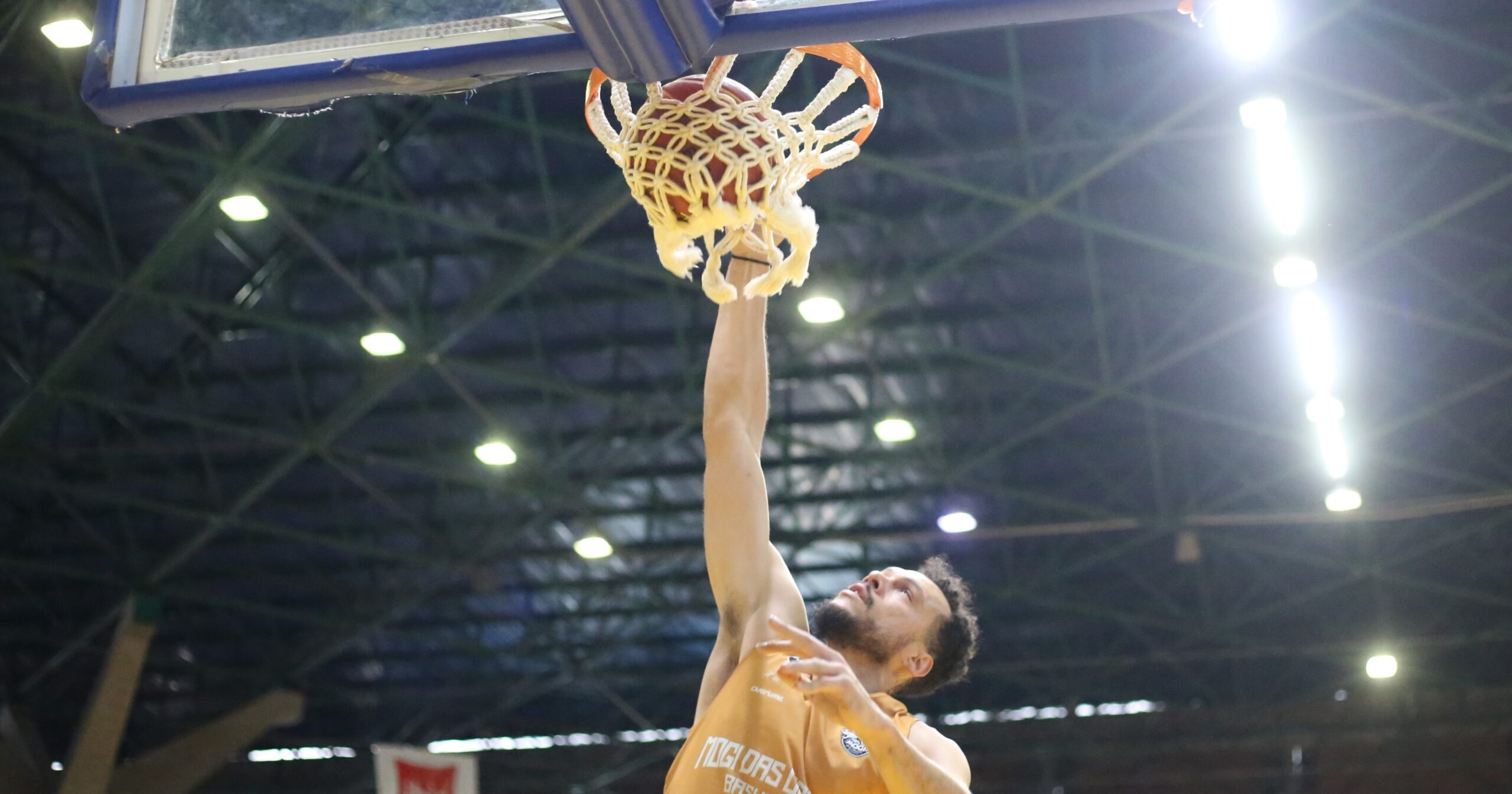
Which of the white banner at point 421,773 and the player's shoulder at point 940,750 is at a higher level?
the white banner at point 421,773

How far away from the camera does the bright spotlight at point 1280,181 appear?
11719 mm

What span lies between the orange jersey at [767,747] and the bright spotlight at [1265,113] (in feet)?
28.7

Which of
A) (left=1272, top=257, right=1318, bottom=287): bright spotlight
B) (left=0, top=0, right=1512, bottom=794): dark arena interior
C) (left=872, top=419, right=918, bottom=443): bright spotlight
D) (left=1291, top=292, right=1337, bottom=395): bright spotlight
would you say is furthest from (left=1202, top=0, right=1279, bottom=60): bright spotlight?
(left=872, top=419, right=918, bottom=443): bright spotlight

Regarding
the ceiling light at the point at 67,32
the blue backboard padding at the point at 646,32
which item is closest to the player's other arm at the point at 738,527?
the blue backboard padding at the point at 646,32

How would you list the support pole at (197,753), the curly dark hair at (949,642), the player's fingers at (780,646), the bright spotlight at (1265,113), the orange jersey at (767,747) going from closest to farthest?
1. the player's fingers at (780,646)
2. the orange jersey at (767,747)
3. the curly dark hair at (949,642)
4. the bright spotlight at (1265,113)
5. the support pole at (197,753)

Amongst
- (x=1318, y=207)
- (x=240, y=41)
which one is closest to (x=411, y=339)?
(x=1318, y=207)

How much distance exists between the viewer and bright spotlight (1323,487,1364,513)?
15.9 metres

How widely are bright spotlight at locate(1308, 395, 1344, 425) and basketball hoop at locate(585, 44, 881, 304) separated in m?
11.5

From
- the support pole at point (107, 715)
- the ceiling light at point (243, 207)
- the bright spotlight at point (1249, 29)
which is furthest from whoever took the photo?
the support pole at point (107, 715)

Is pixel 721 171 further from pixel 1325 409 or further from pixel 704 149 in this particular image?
pixel 1325 409

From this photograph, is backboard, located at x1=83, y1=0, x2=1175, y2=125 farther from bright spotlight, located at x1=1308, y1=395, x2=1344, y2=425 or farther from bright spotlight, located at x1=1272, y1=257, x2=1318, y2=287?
bright spotlight, located at x1=1308, y1=395, x2=1344, y2=425

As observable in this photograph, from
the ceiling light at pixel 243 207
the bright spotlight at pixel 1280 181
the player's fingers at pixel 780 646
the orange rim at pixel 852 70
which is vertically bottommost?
the player's fingers at pixel 780 646

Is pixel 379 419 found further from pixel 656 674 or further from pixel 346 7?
pixel 346 7

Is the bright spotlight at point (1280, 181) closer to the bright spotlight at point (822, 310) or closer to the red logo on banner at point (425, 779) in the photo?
the bright spotlight at point (822, 310)
